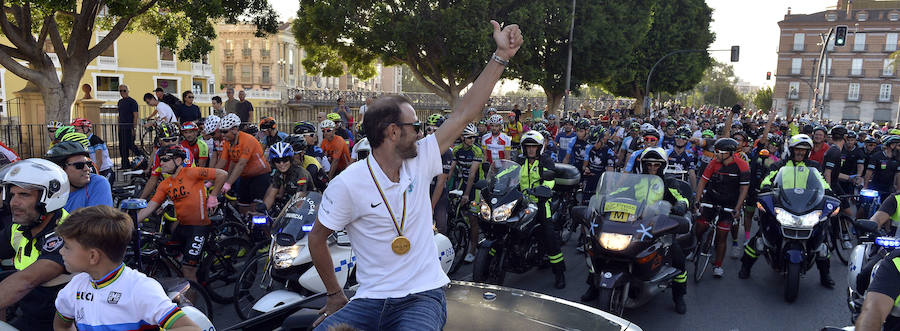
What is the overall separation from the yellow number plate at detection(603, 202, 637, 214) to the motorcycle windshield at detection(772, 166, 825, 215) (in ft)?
7.42

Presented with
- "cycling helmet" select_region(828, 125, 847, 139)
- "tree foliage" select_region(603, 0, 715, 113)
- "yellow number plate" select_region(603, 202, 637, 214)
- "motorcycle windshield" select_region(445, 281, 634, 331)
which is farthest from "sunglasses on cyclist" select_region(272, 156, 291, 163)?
"tree foliage" select_region(603, 0, 715, 113)

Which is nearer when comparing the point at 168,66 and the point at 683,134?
the point at 683,134

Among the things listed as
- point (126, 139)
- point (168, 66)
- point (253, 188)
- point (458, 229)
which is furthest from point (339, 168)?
point (168, 66)

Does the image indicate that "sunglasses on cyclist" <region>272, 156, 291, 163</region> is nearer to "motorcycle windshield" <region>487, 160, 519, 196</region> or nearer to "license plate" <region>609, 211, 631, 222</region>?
"motorcycle windshield" <region>487, 160, 519, 196</region>

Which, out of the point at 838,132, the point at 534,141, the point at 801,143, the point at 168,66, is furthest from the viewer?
the point at 168,66

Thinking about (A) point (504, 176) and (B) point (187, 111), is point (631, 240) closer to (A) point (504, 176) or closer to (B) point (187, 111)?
(A) point (504, 176)

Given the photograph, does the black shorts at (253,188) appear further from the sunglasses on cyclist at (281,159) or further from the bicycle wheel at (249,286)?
the bicycle wheel at (249,286)

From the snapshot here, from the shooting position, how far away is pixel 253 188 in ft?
25.7

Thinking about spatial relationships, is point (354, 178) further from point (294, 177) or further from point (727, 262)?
point (727, 262)

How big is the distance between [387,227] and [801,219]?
220 inches

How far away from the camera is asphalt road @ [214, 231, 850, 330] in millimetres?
6035

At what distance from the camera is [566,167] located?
8.34 metres

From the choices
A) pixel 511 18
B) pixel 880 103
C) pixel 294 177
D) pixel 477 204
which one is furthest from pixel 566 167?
pixel 880 103

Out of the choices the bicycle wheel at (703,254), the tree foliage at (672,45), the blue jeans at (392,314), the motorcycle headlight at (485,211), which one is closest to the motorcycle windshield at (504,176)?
the motorcycle headlight at (485,211)
